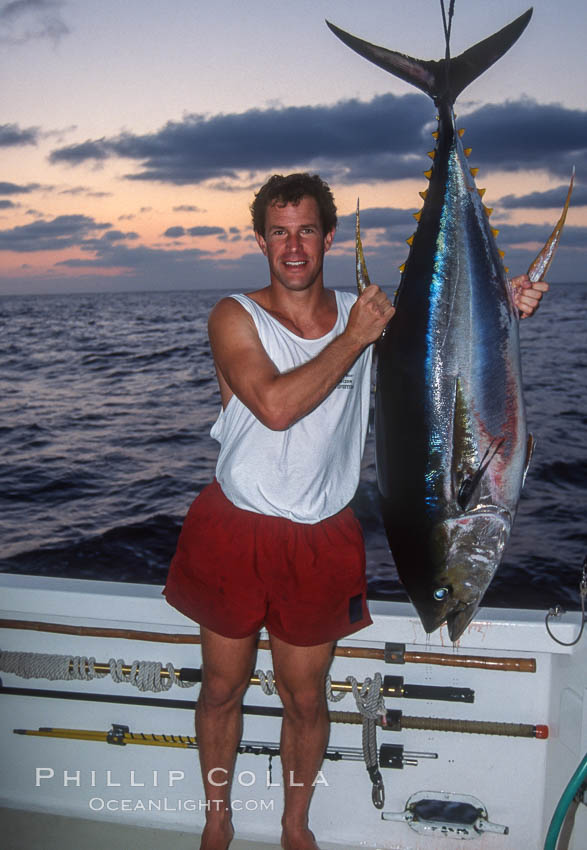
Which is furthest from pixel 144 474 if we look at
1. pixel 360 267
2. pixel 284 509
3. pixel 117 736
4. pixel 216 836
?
pixel 360 267

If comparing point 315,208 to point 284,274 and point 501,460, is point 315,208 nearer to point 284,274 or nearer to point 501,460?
point 284,274

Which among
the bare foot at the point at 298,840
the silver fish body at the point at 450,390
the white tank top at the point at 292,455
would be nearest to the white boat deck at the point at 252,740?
the bare foot at the point at 298,840

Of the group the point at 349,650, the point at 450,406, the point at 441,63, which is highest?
the point at 441,63

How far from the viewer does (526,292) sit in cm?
169

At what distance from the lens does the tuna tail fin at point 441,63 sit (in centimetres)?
165

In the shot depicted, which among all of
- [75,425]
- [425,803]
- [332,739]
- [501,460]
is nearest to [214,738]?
[332,739]

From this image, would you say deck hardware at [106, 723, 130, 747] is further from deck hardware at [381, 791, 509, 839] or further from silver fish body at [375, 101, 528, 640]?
silver fish body at [375, 101, 528, 640]

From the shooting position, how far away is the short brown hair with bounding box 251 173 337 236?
1971 mm

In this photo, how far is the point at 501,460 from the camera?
1549 mm

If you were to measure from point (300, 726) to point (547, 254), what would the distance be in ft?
→ 4.83

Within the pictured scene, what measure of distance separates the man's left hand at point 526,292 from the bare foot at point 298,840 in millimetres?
1656

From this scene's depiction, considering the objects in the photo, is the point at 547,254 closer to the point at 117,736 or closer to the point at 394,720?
the point at 394,720

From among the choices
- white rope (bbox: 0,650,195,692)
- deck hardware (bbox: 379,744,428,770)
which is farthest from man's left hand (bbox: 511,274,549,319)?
white rope (bbox: 0,650,195,692)

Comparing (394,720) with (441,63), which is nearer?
(441,63)
